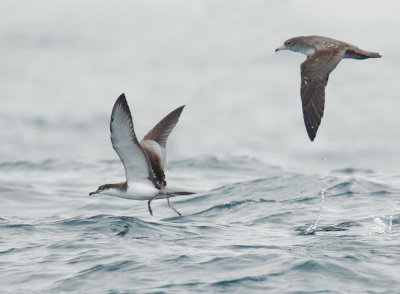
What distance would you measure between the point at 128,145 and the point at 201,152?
31.1ft

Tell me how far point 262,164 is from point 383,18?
17606 millimetres

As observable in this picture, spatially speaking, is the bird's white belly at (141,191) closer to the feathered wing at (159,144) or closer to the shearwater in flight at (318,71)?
the feathered wing at (159,144)

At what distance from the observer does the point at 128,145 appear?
9648mm

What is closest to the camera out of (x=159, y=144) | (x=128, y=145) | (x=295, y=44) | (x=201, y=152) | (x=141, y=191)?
(x=128, y=145)

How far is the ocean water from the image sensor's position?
28.8 feet

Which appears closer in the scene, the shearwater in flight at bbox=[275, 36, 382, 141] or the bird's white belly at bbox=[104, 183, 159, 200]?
the shearwater in flight at bbox=[275, 36, 382, 141]

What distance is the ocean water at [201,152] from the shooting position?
28.8 ft

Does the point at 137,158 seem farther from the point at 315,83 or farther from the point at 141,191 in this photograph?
the point at 315,83

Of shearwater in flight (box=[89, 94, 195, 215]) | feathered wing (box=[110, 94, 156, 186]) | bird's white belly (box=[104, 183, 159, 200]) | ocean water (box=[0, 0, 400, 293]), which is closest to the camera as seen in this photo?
ocean water (box=[0, 0, 400, 293])

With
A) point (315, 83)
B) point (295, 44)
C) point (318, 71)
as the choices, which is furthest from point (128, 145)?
point (295, 44)

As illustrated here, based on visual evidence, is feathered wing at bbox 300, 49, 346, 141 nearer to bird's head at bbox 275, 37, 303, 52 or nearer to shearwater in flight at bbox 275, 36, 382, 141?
shearwater in flight at bbox 275, 36, 382, 141

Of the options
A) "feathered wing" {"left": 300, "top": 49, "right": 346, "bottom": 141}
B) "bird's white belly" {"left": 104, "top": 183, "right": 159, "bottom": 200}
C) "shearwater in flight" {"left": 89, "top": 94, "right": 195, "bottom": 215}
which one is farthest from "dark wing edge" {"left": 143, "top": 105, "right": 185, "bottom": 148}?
"feathered wing" {"left": 300, "top": 49, "right": 346, "bottom": 141}

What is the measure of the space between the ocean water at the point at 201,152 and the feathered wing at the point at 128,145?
2.32ft

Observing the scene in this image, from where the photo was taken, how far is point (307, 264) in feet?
28.2
